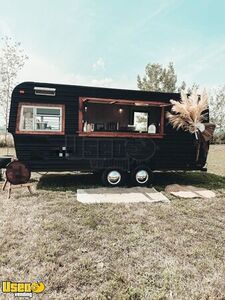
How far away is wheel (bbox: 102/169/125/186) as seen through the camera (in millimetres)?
6121

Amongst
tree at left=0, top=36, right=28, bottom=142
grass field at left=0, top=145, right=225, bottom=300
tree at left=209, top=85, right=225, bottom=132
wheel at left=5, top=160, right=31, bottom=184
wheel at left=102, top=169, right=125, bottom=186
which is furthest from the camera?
tree at left=209, top=85, right=225, bottom=132

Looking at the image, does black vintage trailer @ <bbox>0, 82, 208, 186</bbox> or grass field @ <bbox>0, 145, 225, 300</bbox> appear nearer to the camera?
grass field @ <bbox>0, 145, 225, 300</bbox>

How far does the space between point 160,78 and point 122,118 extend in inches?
901

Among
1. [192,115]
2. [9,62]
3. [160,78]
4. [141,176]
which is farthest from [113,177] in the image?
[160,78]

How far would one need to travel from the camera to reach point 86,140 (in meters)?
5.98

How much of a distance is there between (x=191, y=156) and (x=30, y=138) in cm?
470

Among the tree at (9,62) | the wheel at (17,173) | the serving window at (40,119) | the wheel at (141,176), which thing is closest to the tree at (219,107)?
the tree at (9,62)

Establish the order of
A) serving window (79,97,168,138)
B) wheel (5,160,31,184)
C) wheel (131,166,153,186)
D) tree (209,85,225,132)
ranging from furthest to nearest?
tree (209,85,225,132), wheel (131,166,153,186), serving window (79,97,168,138), wheel (5,160,31,184)

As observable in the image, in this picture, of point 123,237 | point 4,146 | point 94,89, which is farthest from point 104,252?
point 4,146

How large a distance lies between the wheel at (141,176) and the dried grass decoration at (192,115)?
1600mm

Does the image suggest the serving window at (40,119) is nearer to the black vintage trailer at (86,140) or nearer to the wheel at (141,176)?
the black vintage trailer at (86,140)

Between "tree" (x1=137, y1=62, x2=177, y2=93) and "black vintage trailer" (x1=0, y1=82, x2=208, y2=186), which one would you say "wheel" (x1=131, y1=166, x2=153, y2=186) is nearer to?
"black vintage trailer" (x1=0, y1=82, x2=208, y2=186)

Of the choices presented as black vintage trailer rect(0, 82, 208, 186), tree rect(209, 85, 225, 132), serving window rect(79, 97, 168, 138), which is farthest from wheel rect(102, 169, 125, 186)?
tree rect(209, 85, 225, 132)

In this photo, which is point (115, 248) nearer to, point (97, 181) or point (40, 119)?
point (97, 181)
